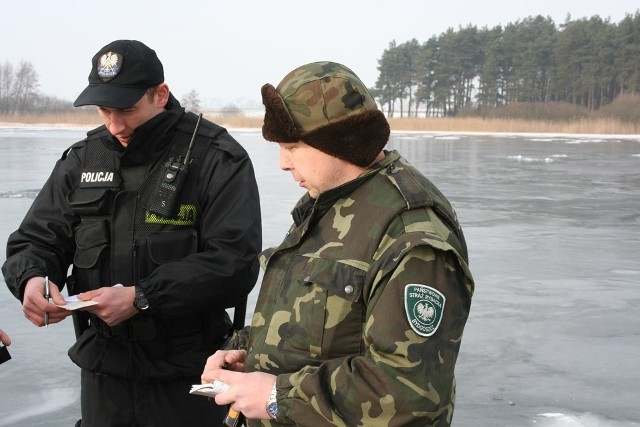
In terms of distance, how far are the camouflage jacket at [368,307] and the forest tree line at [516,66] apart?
71318 millimetres

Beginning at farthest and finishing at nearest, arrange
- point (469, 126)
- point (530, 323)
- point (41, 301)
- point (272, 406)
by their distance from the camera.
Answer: point (469, 126) < point (530, 323) < point (41, 301) < point (272, 406)

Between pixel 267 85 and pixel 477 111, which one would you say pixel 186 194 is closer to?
pixel 267 85

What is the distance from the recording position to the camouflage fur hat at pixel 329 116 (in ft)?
6.11

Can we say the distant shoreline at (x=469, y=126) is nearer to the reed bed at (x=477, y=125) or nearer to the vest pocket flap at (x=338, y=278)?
the reed bed at (x=477, y=125)

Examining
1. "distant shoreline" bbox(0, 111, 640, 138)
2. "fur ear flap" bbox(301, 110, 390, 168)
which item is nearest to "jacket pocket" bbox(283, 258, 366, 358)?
"fur ear flap" bbox(301, 110, 390, 168)

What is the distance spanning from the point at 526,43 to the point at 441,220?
257 ft

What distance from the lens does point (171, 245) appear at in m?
2.90

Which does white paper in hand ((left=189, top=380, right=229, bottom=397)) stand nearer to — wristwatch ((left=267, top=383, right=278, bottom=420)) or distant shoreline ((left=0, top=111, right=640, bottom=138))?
wristwatch ((left=267, top=383, right=278, bottom=420))

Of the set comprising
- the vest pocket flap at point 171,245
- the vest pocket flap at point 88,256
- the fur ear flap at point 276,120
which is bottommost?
the vest pocket flap at point 88,256

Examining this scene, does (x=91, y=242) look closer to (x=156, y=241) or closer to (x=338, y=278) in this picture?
(x=156, y=241)

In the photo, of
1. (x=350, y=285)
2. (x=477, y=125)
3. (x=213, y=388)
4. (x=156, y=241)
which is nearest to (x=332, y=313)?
(x=350, y=285)

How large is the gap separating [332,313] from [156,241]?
1209 mm

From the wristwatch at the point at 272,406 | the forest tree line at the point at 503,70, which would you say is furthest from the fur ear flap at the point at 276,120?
the forest tree line at the point at 503,70

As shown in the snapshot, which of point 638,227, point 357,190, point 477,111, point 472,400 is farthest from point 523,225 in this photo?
point 477,111
